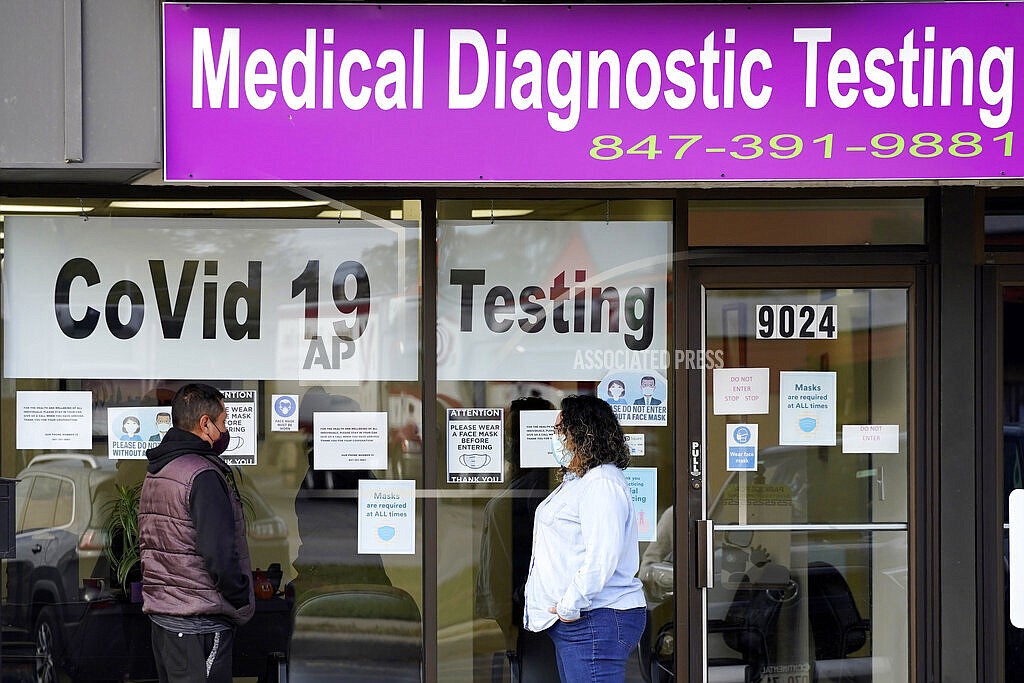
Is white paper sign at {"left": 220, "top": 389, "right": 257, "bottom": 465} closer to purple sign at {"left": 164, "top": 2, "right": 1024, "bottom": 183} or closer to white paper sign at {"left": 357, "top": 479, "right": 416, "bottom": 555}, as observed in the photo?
white paper sign at {"left": 357, "top": 479, "right": 416, "bottom": 555}

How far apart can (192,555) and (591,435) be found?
1.72 meters

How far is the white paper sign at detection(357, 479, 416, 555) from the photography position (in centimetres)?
584

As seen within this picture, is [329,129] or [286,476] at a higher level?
[329,129]

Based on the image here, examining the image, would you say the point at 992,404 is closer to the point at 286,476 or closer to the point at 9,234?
the point at 286,476

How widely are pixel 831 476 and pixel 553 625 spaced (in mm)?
1820

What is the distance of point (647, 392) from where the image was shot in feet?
19.3

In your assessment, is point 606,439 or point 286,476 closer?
point 606,439

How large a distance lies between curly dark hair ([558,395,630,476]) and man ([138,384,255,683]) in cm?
144

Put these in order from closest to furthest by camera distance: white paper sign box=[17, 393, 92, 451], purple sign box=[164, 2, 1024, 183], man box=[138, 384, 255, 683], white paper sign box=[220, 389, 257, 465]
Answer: man box=[138, 384, 255, 683], purple sign box=[164, 2, 1024, 183], white paper sign box=[17, 393, 92, 451], white paper sign box=[220, 389, 257, 465]

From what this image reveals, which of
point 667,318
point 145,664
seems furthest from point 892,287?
point 145,664

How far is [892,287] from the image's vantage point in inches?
226

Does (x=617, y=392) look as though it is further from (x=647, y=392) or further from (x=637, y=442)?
(x=637, y=442)

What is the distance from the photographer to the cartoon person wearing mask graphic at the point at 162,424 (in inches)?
230

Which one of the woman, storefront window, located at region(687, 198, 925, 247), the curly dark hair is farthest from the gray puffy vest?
storefront window, located at region(687, 198, 925, 247)
